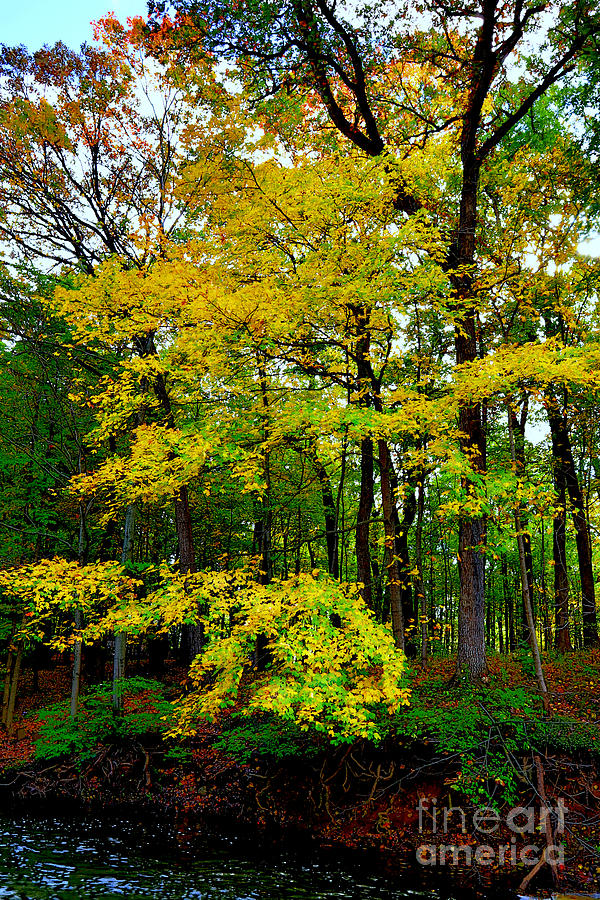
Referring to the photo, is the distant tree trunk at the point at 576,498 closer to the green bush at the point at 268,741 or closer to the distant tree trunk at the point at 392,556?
the distant tree trunk at the point at 392,556

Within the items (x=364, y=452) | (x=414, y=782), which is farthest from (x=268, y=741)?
(x=364, y=452)

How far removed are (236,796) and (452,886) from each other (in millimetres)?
4905

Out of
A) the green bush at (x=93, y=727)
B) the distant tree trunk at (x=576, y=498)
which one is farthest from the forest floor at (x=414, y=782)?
the distant tree trunk at (x=576, y=498)

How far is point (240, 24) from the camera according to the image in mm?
9055

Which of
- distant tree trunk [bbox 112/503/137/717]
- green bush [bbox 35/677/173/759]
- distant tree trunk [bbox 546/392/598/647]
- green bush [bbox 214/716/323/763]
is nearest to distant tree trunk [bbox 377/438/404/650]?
green bush [bbox 214/716/323/763]

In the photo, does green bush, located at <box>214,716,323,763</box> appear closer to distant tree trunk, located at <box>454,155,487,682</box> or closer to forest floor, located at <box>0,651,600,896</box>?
forest floor, located at <box>0,651,600,896</box>

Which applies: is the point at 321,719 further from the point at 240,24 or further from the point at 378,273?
the point at 240,24

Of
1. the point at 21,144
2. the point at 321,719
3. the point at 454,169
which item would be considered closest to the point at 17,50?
the point at 21,144

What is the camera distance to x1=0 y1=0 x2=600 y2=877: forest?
28.7 ft

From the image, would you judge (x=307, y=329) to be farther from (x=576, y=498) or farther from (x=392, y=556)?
(x=576, y=498)

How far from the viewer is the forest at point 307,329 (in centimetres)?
876

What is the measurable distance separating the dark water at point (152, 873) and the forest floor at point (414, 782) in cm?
76

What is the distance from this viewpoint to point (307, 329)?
10.6m

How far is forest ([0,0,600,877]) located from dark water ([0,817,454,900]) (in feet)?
6.03
